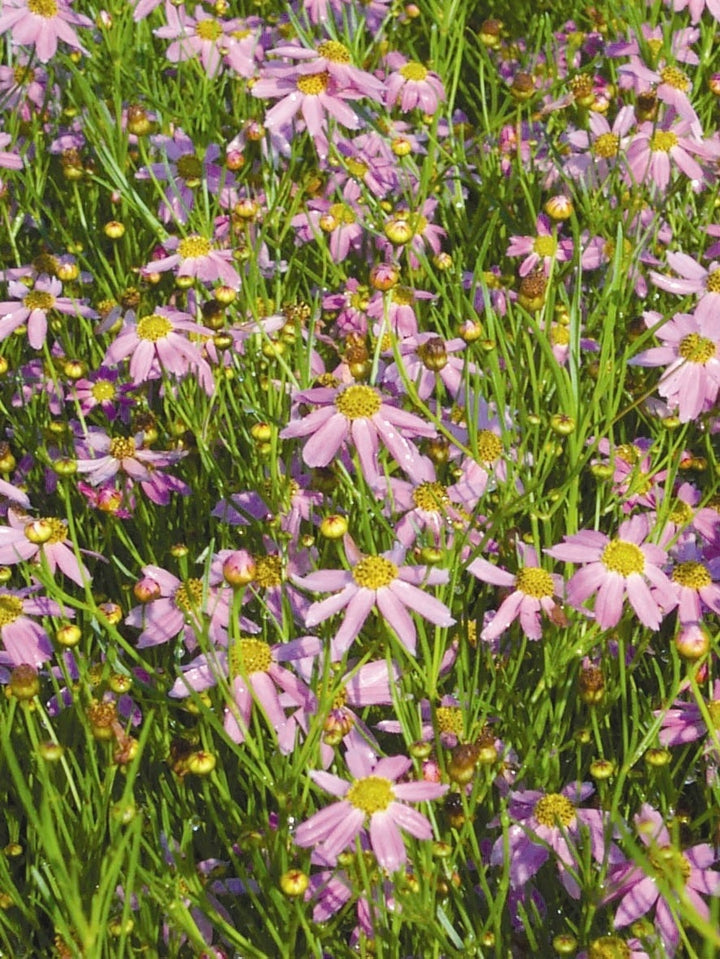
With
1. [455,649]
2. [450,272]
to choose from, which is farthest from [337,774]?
[450,272]

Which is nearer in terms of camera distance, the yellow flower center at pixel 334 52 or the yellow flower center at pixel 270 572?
the yellow flower center at pixel 270 572

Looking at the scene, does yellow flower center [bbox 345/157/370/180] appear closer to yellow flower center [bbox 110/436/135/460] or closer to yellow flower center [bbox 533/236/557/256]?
yellow flower center [bbox 533/236/557/256]

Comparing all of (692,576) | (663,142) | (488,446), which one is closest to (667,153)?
(663,142)

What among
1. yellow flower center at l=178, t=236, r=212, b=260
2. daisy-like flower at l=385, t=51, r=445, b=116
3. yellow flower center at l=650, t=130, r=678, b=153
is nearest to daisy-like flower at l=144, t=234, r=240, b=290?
yellow flower center at l=178, t=236, r=212, b=260

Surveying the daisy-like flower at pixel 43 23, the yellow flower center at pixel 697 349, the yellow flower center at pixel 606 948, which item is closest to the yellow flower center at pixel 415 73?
the daisy-like flower at pixel 43 23

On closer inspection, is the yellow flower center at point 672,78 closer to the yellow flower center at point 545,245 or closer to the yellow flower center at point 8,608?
the yellow flower center at point 545,245

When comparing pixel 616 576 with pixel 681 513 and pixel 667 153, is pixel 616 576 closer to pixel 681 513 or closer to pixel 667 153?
pixel 681 513

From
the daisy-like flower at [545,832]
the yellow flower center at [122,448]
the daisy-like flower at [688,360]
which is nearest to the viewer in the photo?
the daisy-like flower at [545,832]
